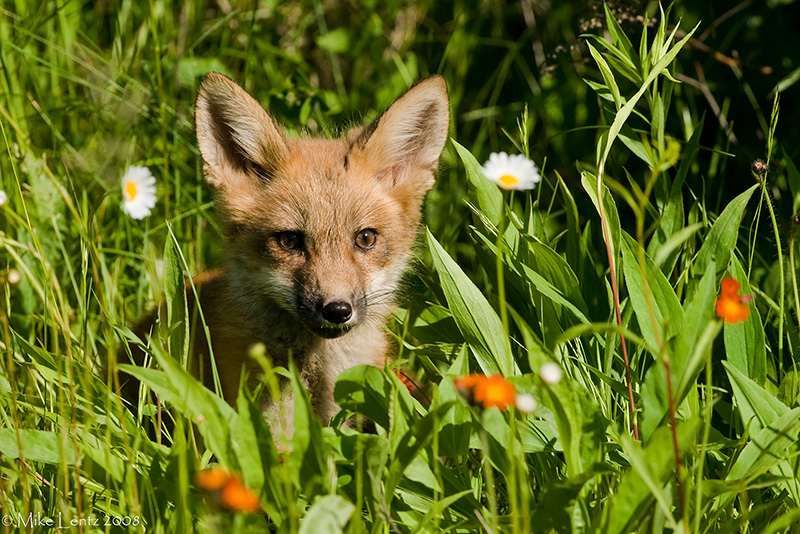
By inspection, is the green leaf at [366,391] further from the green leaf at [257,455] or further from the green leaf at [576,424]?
the green leaf at [576,424]

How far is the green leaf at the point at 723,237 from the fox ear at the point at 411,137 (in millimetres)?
972

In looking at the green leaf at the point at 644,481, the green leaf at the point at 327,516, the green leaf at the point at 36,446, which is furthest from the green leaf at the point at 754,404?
the green leaf at the point at 36,446

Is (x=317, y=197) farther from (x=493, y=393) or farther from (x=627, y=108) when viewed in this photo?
(x=493, y=393)

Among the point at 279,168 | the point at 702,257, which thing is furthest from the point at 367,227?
the point at 702,257

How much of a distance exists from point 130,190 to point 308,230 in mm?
752

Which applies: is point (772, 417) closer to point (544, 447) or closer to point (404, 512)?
point (544, 447)

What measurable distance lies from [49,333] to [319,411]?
3.71 ft

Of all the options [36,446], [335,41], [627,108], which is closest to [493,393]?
[627,108]

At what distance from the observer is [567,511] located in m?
1.68

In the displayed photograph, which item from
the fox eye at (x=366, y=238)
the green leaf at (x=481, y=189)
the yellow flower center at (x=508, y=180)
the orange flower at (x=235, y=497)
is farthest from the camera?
the fox eye at (x=366, y=238)

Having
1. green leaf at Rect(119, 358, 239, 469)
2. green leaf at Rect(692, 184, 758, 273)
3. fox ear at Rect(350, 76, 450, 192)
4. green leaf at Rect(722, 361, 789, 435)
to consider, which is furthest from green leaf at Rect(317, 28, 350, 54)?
green leaf at Rect(722, 361, 789, 435)

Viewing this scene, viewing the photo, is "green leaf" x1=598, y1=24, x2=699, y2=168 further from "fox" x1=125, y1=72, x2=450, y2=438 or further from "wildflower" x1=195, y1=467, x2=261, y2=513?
"wildflower" x1=195, y1=467, x2=261, y2=513

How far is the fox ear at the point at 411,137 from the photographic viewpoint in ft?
8.92

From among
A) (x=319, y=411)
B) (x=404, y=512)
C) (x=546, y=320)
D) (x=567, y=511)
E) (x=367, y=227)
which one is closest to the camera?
(x=567, y=511)
